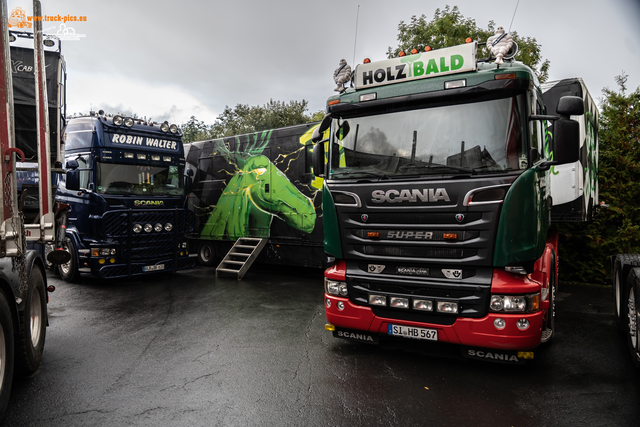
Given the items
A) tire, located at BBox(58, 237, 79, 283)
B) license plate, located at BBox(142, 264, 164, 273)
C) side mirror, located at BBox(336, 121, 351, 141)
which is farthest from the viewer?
license plate, located at BBox(142, 264, 164, 273)

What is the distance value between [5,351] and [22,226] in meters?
1.02

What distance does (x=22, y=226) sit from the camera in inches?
144

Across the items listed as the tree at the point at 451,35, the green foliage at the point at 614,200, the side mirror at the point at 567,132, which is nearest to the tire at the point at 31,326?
the side mirror at the point at 567,132

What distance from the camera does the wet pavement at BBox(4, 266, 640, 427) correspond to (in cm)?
349

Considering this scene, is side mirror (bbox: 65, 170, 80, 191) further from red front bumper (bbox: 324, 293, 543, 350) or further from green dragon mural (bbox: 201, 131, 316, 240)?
red front bumper (bbox: 324, 293, 543, 350)

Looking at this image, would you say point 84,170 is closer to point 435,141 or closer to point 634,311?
point 435,141

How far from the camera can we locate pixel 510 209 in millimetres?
3838

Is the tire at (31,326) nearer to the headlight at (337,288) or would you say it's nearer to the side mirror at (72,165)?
the headlight at (337,288)

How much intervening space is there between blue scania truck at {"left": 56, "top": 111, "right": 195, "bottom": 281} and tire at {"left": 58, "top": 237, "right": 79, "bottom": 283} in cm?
2

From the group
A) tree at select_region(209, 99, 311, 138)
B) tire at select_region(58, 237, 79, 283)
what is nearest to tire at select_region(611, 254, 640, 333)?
tire at select_region(58, 237, 79, 283)

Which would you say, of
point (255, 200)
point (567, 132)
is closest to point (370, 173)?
point (567, 132)

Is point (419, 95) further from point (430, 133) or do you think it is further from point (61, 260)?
point (61, 260)

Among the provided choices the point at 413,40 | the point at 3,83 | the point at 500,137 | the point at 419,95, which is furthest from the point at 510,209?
the point at 413,40

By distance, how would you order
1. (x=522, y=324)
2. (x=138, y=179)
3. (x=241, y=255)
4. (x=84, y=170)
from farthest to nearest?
1. (x=241, y=255)
2. (x=138, y=179)
3. (x=84, y=170)
4. (x=522, y=324)
